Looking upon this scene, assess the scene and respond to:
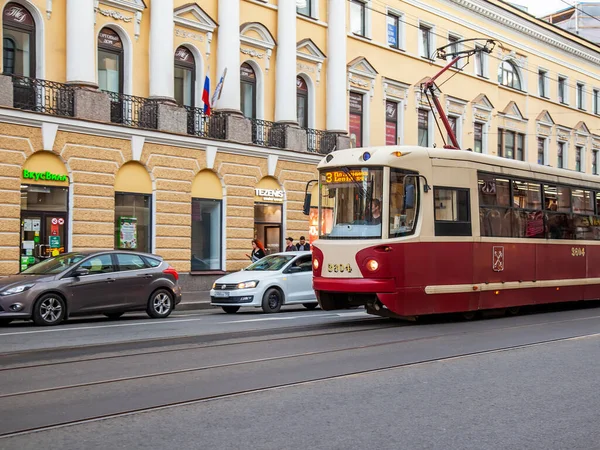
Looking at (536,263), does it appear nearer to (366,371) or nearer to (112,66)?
(366,371)

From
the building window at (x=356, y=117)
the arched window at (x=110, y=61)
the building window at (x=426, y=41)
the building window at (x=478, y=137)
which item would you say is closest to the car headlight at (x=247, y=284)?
the arched window at (x=110, y=61)

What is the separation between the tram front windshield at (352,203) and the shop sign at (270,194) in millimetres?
14587

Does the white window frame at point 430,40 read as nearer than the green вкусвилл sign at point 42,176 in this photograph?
No

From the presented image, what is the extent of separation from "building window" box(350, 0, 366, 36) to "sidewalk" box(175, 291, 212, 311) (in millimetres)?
13786

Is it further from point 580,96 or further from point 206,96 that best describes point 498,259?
point 580,96

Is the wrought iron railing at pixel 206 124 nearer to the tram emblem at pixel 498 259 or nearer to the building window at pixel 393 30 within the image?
the building window at pixel 393 30

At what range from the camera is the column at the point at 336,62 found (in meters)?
33.4

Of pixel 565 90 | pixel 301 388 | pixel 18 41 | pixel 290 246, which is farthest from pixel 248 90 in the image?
pixel 565 90

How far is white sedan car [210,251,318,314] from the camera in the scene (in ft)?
66.7

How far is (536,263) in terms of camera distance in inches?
729

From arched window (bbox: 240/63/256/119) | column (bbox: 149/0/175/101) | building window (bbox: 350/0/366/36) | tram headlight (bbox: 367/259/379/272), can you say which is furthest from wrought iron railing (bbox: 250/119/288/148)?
tram headlight (bbox: 367/259/379/272)

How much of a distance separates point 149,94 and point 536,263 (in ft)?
45.1

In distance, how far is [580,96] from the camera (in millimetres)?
51750

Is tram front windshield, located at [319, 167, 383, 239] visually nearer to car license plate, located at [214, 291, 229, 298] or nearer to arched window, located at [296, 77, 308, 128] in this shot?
car license plate, located at [214, 291, 229, 298]
